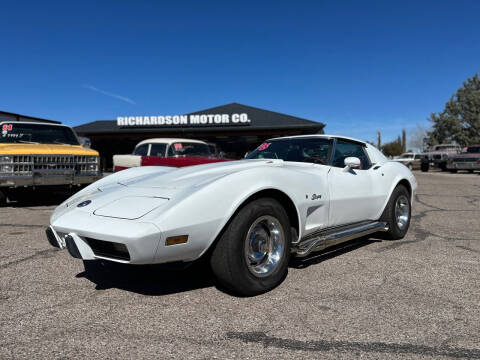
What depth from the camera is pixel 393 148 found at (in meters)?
67.4

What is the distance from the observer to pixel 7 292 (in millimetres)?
2750

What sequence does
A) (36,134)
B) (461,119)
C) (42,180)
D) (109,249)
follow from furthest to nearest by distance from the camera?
(461,119) → (36,134) → (42,180) → (109,249)

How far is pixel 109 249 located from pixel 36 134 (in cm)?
688

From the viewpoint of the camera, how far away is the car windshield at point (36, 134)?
7.70m

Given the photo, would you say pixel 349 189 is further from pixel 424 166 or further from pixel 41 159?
pixel 424 166

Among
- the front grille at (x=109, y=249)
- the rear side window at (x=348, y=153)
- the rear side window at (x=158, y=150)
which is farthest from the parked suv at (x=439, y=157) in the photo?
the front grille at (x=109, y=249)

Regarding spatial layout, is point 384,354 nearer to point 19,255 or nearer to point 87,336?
point 87,336

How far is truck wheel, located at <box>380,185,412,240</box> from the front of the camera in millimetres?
4336

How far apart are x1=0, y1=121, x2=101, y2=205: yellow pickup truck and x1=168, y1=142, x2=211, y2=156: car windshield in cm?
170

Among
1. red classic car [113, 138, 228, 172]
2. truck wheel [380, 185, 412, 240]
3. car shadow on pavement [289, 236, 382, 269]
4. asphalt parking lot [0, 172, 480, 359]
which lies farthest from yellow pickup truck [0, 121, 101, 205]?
truck wheel [380, 185, 412, 240]

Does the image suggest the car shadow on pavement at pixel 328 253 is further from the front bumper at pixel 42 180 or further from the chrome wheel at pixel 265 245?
the front bumper at pixel 42 180

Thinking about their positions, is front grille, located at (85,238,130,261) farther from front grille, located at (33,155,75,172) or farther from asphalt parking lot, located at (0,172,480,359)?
front grille, located at (33,155,75,172)

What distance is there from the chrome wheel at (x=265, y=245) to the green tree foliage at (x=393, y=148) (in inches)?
2662

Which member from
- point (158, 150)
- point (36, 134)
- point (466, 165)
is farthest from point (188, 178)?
point (466, 165)
